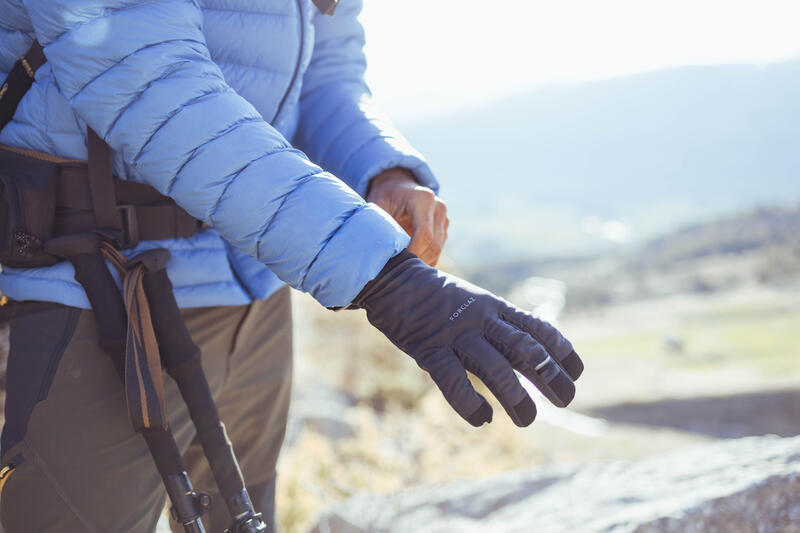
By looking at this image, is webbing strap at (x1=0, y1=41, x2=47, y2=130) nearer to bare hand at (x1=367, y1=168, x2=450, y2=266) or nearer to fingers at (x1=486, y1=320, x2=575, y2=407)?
bare hand at (x1=367, y1=168, x2=450, y2=266)

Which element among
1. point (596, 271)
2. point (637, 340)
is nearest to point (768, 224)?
point (596, 271)

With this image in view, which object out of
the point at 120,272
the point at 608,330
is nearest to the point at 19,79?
the point at 120,272

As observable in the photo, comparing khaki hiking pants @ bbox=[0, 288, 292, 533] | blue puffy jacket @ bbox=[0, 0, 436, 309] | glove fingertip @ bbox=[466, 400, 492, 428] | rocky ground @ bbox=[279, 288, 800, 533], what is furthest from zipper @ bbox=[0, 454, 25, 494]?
rocky ground @ bbox=[279, 288, 800, 533]

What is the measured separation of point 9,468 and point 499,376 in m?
0.84

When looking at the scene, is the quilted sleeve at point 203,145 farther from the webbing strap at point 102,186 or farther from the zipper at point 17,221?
the zipper at point 17,221

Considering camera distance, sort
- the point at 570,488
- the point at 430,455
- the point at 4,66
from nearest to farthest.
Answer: the point at 4,66 → the point at 570,488 → the point at 430,455

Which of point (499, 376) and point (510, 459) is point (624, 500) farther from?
point (510, 459)

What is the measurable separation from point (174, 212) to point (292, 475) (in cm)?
426

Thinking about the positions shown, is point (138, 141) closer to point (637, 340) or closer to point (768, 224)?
point (637, 340)

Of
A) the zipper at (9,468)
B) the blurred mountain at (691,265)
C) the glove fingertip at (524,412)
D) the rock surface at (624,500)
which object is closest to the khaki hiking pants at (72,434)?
the zipper at (9,468)

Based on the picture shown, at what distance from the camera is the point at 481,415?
98 cm

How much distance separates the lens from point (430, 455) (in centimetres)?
820

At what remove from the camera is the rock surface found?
166 cm

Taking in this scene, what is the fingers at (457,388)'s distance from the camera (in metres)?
0.96
